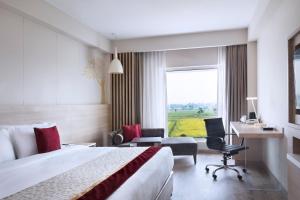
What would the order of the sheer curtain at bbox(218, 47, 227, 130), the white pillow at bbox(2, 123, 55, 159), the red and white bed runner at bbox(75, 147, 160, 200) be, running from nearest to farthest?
Result: the red and white bed runner at bbox(75, 147, 160, 200) → the white pillow at bbox(2, 123, 55, 159) → the sheer curtain at bbox(218, 47, 227, 130)

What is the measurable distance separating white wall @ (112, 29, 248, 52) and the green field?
1.64 m

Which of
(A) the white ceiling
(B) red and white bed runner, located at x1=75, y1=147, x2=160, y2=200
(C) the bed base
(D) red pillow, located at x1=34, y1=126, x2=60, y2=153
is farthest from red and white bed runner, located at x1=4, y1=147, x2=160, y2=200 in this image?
(A) the white ceiling

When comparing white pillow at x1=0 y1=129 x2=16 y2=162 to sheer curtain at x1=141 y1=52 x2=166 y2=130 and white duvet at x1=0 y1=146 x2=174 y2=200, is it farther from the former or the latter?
sheer curtain at x1=141 y1=52 x2=166 y2=130

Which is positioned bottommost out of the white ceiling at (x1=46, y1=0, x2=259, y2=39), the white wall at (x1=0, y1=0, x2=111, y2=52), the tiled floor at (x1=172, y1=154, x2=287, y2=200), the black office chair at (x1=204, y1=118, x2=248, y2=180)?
the tiled floor at (x1=172, y1=154, x2=287, y2=200)

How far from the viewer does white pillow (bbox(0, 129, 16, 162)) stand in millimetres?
2590

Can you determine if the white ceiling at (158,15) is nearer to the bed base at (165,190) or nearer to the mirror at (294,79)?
the mirror at (294,79)

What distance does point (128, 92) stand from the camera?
609 centimetres

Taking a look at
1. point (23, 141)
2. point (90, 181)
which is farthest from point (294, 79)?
point (23, 141)

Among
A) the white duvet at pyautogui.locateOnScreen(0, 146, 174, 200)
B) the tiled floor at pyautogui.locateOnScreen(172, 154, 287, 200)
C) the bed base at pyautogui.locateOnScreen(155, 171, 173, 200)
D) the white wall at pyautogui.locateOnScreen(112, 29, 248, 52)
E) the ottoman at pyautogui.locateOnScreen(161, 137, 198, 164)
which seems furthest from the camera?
the white wall at pyautogui.locateOnScreen(112, 29, 248, 52)

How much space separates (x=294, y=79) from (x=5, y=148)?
3.25 metres

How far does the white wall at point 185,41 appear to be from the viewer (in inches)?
214

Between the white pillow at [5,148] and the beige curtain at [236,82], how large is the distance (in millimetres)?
4320

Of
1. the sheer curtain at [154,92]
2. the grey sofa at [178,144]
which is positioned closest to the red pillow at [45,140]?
the grey sofa at [178,144]

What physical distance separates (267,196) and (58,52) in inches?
154
